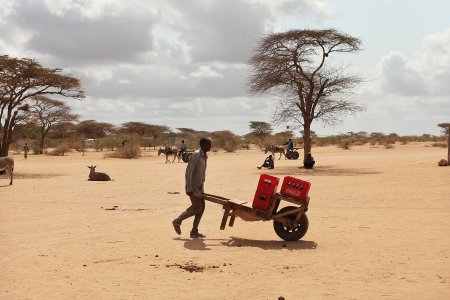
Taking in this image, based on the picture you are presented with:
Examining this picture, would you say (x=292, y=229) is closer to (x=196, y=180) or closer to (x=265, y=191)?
(x=265, y=191)

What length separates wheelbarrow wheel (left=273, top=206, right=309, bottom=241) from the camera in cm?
1002

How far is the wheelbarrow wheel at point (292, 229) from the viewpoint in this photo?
32.9 ft

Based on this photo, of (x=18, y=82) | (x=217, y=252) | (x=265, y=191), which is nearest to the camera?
(x=217, y=252)

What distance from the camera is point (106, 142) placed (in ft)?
203

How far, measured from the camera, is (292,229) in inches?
398

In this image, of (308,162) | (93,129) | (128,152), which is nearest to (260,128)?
(93,129)

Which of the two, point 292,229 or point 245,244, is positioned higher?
point 292,229

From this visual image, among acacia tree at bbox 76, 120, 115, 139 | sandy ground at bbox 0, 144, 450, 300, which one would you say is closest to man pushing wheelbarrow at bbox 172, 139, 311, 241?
sandy ground at bbox 0, 144, 450, 300

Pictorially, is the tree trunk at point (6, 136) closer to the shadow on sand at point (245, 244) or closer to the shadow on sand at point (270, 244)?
the shadow on sand at point (245, 244)

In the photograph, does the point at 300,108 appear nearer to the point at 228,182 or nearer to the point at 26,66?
the point at 228,182

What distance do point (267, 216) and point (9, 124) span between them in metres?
23.2

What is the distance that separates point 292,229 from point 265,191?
0.87 m

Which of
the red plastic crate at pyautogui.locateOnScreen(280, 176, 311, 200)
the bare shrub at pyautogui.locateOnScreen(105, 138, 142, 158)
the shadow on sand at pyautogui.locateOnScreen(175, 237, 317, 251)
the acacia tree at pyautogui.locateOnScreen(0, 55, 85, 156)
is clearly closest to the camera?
the shadow on sand at pyautogui.locateOnScreen(175, 237, 317, 251)

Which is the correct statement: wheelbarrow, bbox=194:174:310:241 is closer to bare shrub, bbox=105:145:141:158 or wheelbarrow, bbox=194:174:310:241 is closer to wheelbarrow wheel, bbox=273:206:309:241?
wheelbarrow wheel, bbox=273:206:309:241
